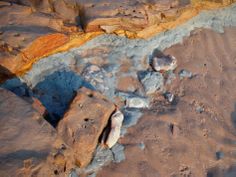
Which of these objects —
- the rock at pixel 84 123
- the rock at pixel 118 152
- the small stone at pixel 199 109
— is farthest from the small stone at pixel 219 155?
the rock at pixel 84 123

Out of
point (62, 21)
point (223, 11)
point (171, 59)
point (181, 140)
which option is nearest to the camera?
point (181, 140)

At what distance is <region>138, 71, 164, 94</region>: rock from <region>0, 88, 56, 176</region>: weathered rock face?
1524 millimetres

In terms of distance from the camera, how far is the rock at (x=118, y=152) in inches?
127

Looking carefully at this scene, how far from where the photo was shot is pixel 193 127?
3646mm

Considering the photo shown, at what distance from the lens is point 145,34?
421 centimetres

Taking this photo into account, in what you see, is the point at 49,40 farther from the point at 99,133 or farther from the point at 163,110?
the point at 163,110

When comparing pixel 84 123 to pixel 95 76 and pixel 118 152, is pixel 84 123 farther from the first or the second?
pixel 95 76

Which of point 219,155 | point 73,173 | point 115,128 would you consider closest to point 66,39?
point 115,128

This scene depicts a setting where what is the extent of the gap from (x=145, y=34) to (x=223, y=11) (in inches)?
59.2

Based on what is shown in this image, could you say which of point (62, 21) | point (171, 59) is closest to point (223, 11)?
point (171, 59)

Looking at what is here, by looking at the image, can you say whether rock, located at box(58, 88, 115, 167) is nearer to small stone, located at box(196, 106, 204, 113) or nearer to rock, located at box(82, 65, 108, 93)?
rock, located at box(82, 65, 108, 93)

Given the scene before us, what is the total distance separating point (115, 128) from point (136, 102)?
1.77 feet

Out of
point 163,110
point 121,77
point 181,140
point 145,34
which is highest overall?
point 145,34

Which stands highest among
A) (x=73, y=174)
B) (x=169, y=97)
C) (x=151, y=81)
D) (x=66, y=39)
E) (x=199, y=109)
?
(x=66, y=39)
